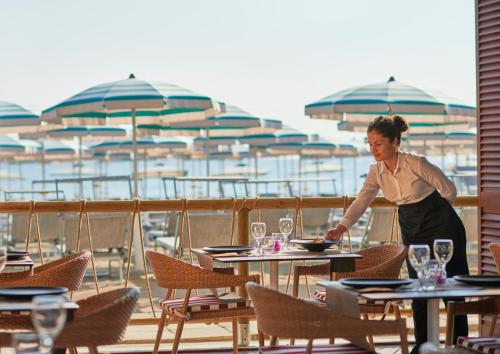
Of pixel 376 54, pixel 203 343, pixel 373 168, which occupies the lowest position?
pixel 203 343

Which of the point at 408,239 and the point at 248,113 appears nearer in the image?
the point at 408,239

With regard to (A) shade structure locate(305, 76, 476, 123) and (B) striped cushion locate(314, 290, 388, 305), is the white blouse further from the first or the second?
(A) shade structure locate(305, 76, 476, 123)

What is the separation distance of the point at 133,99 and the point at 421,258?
10007mm

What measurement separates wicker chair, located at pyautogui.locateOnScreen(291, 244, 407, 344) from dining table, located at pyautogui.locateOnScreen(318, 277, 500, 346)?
95cm

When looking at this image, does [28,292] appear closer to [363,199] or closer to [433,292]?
[433,292]

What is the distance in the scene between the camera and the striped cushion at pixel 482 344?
4.34 meters

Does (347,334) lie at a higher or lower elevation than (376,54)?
lower

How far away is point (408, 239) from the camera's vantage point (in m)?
6.22

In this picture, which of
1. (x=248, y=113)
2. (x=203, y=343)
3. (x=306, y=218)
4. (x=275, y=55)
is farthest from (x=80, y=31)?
(x=203, y=343)

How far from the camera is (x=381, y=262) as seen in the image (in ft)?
20.9

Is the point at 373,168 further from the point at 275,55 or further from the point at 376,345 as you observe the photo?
A: the point at 275,55

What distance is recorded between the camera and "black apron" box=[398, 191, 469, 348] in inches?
236

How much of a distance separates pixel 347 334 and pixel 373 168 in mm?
2100

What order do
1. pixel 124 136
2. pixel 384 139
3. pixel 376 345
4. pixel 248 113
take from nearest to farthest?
pixel 384 139 → pixel 376 345 → pixel 248 113 → pixel 124 136
